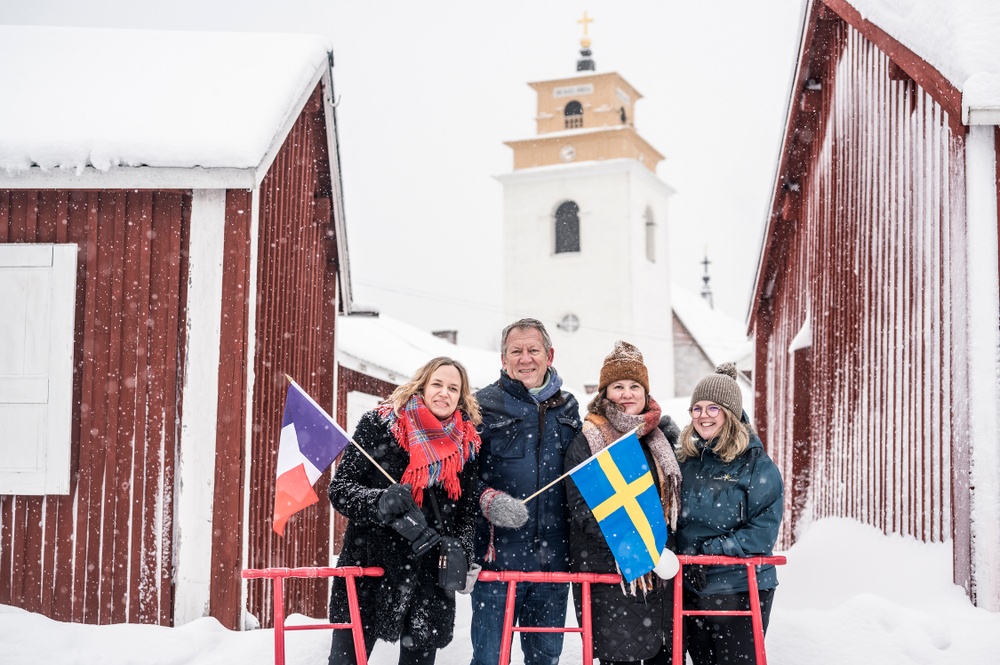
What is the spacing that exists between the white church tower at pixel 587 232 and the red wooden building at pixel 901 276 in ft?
82.8

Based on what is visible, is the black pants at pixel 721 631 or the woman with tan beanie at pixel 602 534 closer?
the woman with tan beanie at pixel 602 534

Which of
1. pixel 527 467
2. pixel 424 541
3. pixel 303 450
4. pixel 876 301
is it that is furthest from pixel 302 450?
pixel 876 301

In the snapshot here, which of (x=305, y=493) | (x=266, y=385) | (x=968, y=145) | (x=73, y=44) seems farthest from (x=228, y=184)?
(x=968, y=145)

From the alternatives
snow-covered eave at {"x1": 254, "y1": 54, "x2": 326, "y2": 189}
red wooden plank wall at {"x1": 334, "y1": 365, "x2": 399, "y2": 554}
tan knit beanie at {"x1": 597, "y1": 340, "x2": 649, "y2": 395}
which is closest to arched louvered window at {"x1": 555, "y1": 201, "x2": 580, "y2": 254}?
red wooden plank wall at {"x1": 334, "y1": 365, "x2": 399, "y2": 554}

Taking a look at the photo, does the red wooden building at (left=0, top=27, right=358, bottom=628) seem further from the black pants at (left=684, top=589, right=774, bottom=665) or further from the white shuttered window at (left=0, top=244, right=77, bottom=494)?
Answer: the black pants at (left=684, top=589, right=774, bottom=665)

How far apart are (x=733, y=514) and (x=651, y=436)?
48cm

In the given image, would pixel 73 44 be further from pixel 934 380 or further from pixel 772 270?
pixel 772 270

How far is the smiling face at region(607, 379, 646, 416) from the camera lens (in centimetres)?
446

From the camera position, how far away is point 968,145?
5.14 m

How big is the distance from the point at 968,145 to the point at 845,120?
3518 millimetres

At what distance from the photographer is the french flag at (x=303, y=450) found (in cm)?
442

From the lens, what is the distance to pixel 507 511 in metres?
4.20

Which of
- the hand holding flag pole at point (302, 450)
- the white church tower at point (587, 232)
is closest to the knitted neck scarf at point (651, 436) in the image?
the hand holding flag pole at point (302, 450)

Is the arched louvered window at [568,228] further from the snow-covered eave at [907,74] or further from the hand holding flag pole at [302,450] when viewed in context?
the hand holding flag pole at [302,450]
